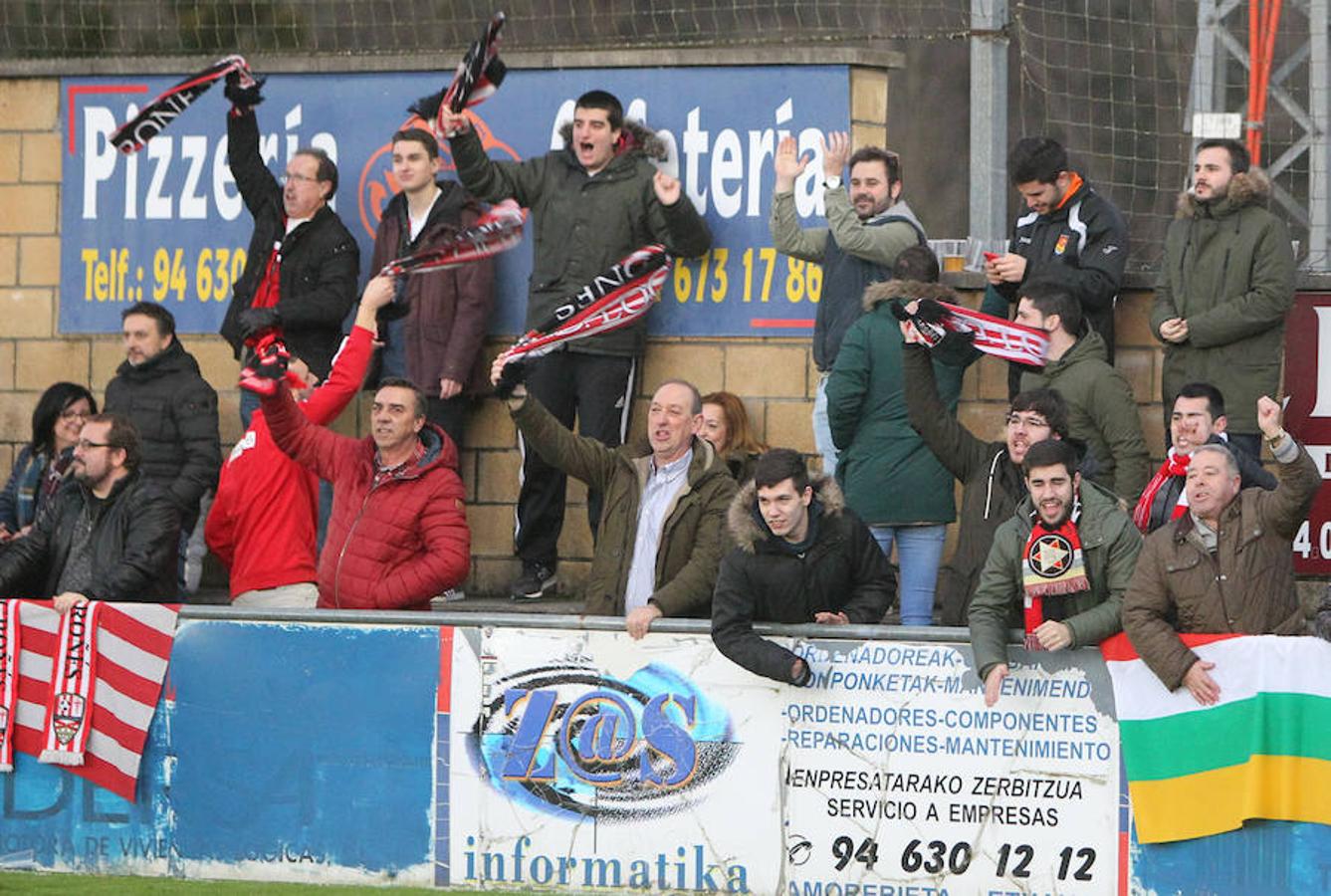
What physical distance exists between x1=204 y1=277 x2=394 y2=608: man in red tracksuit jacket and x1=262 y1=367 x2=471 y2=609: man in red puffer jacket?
0.77 m

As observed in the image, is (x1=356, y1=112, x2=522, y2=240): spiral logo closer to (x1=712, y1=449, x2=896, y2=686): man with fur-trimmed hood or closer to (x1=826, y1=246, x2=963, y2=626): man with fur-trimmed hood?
(x1=826, y1=246, x2=963, y2=626): man with fur-trimmed hood

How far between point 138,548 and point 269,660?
92 centimetres

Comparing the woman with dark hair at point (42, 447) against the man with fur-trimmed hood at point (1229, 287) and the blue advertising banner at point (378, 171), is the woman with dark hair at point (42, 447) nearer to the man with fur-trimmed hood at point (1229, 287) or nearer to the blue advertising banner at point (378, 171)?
the blue advertising banner at point (378, 171)

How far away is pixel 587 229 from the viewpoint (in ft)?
35.4

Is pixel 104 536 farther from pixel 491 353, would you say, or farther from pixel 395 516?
pixel 491 353

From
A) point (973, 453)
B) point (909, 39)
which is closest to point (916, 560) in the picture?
point (973, 453)

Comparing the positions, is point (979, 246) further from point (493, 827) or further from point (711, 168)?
point (493, 827)

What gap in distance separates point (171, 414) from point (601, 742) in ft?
10.7

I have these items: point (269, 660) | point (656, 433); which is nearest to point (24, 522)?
point (269, 660)

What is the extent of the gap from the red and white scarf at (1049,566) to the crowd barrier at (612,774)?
0.17 m

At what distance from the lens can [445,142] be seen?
36.5 feet

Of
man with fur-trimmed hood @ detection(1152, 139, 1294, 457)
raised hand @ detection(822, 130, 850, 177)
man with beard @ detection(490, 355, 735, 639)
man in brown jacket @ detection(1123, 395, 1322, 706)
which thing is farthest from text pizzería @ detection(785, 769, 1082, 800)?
raised hand @ detection(822, 130, 850, 177)

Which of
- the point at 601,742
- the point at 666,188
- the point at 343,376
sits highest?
the point at 666,188

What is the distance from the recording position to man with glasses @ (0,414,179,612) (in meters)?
9.65
